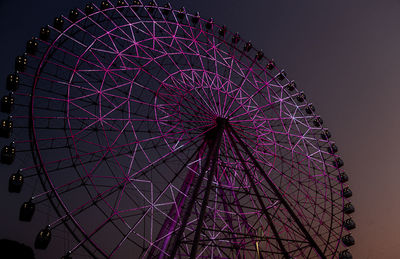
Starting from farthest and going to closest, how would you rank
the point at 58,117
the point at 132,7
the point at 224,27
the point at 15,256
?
the point at 15,256 < the point at 224,27 < the point at 132,7 < the point at 58,117

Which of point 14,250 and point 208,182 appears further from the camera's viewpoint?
point 14,250

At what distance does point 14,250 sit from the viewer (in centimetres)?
2731

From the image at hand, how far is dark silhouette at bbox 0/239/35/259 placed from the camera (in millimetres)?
26312

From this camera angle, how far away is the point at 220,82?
1705 centimetres

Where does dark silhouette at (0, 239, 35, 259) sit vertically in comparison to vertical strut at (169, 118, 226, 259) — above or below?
below

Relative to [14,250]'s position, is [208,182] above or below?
above

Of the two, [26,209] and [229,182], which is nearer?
[26,209]

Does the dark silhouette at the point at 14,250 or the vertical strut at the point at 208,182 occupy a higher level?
the vertical strut at the point at 208,182

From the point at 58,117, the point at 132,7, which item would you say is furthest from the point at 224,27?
the point at 58,117

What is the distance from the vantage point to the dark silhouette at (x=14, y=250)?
26.3m

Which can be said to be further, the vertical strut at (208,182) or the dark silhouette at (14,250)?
the dark silhouette at (14,250)

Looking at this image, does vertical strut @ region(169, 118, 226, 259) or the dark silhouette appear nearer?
vertical strut @ region(169, 118, 226, 259)

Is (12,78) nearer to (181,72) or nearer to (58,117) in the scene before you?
(58,117)

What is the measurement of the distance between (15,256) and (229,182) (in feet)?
71.1
